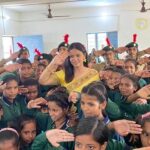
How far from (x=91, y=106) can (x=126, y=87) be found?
49cm

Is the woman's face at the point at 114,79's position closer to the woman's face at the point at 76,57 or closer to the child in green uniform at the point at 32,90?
the woman's face at the point at 76,57

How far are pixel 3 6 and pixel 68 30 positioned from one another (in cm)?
80

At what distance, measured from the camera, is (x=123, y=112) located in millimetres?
1496

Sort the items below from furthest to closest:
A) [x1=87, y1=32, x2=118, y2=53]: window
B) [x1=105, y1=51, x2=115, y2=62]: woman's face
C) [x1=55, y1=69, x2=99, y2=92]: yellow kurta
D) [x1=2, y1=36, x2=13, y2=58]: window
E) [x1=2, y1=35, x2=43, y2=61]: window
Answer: [x1=2, y1=36, x2=13, y2=58]: window → [x1=2, y1=35, x2=43, y2=61]: window → [x1=87, y1=32, x2=118, y2=53]: window → [x1=105, y1=51, x2=115, y2=62]: woman's face → [x1=55, y1=69, x2=99, y2=92]: yellow kurta

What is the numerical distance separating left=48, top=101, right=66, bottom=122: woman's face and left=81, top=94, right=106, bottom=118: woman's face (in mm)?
147

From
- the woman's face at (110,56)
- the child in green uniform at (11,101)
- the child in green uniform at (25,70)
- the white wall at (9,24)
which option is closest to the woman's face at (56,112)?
the child in green uniform at (11,101)

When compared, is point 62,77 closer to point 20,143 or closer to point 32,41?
point 20,143

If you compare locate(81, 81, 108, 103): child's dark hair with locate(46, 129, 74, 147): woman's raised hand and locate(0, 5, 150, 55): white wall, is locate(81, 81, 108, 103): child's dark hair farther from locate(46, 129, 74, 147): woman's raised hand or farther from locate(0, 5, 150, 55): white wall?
locate(0, 5, 150, 55): white wall

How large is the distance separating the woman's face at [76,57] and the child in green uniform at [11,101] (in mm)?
416

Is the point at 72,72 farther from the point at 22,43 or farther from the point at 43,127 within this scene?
the point at 22,43

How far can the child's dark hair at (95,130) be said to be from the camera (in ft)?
3.17

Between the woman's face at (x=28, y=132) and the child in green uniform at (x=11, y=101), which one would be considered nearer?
the woman's face at (x=28, y=132)

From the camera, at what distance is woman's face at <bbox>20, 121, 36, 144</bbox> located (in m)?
1.43

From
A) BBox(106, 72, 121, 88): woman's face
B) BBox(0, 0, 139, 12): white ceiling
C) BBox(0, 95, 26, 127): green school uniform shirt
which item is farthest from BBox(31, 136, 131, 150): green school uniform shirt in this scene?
BBox(0, 0, 139, 12): white ceiling
